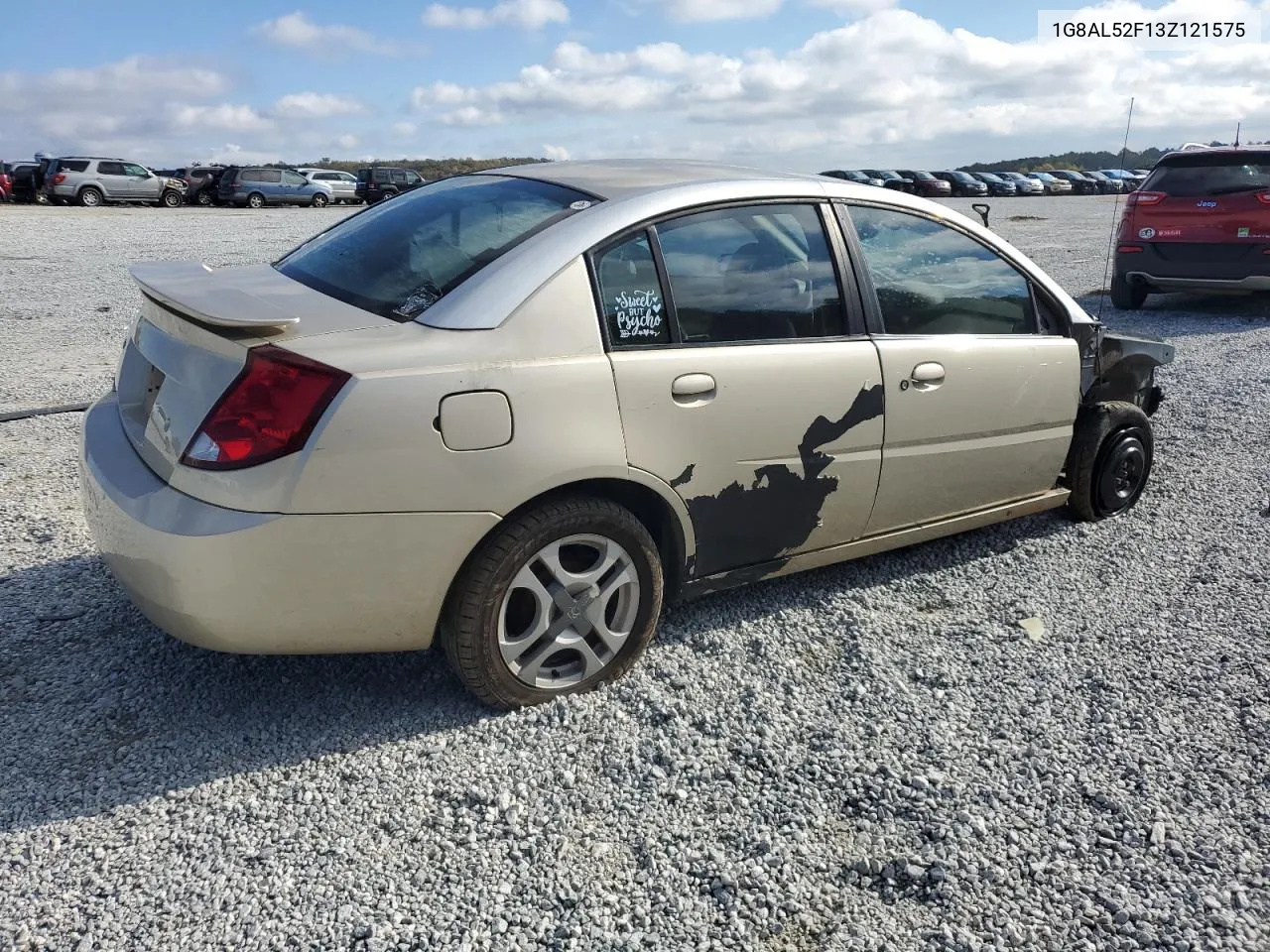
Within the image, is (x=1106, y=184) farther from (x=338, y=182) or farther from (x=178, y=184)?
(x=178, y=184)

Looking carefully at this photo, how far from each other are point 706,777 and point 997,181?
5329cm

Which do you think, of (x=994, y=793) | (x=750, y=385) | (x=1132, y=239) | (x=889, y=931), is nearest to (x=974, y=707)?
(x=994, y=793)

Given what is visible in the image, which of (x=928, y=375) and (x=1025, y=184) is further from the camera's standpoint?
(x=1025, y=184)

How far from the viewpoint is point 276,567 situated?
8.51 feet

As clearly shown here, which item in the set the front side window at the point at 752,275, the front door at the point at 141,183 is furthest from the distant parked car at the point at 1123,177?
the front side window at the point at 752,275

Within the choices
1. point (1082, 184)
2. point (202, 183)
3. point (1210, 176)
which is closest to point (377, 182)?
point (202, 183)

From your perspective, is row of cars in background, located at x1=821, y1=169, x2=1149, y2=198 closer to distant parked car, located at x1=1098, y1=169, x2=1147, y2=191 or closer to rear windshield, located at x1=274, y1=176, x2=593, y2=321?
distant parked car, located at x1=1098, y1=169, x2=1147, y2=191

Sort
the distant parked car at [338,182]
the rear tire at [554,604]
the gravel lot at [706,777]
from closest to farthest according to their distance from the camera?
the gravel lot at [706,777] → the rear tire at [554,604] → the distant parked car at [338,182]

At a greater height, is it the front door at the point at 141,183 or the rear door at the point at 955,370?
the front door at the point at 141,183

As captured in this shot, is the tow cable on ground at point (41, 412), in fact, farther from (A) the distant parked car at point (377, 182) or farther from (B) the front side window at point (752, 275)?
(A) the distant parked car at point (377, 182)

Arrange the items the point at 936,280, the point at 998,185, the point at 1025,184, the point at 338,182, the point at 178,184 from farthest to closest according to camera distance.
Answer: the point at 1025,184
the point at 998,185
the point at 338,182
the point at 178,184
the point at 936,280

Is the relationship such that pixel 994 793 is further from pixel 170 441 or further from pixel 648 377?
pixel 170 441

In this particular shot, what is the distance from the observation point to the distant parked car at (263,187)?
3350 centimetres

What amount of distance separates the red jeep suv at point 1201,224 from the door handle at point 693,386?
29.8 feet
